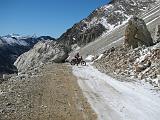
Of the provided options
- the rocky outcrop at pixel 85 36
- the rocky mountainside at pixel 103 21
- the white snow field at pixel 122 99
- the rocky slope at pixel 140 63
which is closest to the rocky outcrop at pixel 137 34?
the rocky slope at pixel 140 63

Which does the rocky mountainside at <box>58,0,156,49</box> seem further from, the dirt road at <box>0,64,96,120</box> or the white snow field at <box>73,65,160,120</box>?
the dirt road at <box>0,64,96,120</box>

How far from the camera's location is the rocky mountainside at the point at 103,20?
155750mm

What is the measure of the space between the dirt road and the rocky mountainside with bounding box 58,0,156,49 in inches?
4979

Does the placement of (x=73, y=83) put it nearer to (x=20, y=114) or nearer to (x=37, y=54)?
(x=20, y=114)

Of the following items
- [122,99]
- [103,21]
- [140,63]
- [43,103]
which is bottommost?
[122,99]

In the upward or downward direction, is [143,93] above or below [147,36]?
below

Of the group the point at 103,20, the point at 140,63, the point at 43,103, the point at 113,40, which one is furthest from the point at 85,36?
the point at 43,103

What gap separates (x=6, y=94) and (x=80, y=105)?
13.3ft

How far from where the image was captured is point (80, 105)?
19.1 metres

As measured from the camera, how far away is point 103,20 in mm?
168875

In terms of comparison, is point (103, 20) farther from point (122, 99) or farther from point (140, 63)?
point (122, 99)

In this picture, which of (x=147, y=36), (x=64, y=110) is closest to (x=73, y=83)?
(x=64, y=110)

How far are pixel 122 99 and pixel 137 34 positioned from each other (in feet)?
89.5

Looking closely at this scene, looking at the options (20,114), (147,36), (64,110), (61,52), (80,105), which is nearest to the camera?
(20,114)
